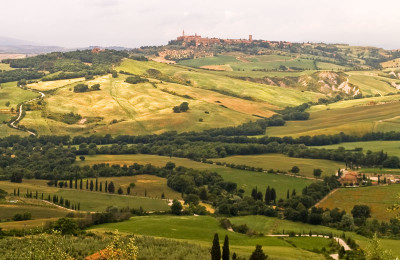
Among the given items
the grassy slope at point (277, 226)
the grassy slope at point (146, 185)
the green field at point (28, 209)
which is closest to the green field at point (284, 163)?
the grassy slope at point (146, 185)

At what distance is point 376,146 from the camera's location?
18412 cm

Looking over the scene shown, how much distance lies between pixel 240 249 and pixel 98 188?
65974 millimetres

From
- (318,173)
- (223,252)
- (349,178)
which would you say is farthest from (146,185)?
(223,252)

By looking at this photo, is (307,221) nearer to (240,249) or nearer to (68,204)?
(240,249)

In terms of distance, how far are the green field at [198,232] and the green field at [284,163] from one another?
55127 mm

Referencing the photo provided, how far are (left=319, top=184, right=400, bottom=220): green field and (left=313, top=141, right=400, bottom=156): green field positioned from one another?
41769mm

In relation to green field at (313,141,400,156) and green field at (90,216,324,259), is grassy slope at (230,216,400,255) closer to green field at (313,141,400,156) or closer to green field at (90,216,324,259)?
green field at (90,216,324,259)

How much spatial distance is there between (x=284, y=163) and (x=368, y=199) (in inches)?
1668

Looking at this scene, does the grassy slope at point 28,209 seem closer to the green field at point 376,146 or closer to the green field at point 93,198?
the green field at point 93,198

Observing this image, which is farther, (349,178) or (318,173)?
(318,173)

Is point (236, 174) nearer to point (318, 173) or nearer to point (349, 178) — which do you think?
Result: point (318, 173)

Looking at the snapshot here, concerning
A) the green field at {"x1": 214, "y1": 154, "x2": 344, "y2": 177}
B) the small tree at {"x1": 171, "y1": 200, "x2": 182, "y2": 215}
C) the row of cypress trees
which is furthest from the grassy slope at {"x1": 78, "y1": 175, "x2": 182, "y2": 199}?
the row of cypress trees

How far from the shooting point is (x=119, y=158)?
178 metres

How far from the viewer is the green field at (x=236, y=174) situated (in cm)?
14188
